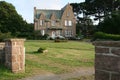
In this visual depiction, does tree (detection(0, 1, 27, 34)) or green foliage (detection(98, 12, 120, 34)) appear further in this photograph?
tree (detection(0, 1, 27, 34))

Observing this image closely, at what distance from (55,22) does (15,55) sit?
63037 millimetres

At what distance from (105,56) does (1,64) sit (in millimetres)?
9879

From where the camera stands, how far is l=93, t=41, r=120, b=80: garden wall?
4.13 meters

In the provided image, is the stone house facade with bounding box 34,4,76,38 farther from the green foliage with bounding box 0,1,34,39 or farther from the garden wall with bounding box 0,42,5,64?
the garden wall with bounding box 0,42,5,64

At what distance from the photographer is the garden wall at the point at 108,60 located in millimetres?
4129

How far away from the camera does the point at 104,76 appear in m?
4.27

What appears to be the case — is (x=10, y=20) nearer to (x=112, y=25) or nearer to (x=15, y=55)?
(x=112, y=25)

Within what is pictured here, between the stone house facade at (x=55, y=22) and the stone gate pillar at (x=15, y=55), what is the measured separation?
60464mm

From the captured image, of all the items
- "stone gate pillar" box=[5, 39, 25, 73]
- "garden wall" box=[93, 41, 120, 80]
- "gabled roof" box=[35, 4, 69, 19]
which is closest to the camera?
"garden wall" box=[93, 41, 120, 80]

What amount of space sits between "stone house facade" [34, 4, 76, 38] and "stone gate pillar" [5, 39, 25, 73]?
6046 cm

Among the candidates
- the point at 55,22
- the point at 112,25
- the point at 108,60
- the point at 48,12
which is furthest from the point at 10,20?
the point at 108,60

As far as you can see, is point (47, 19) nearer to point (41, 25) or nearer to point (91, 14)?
point (41, 25)

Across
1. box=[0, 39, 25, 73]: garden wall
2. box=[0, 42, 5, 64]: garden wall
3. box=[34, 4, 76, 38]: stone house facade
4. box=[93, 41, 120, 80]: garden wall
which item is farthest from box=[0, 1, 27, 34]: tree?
box=[93, 41, 120, 80]: garden wall

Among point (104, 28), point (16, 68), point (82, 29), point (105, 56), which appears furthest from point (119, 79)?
point (82, 29)
